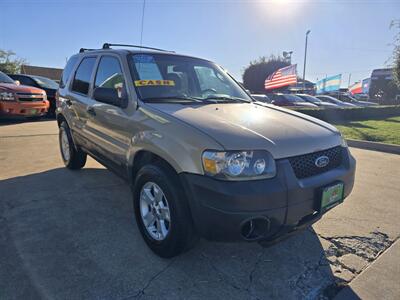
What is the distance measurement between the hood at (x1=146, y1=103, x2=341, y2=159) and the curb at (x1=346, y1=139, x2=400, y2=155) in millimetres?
5937

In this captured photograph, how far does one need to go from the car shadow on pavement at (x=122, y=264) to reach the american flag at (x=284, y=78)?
82.3 feet

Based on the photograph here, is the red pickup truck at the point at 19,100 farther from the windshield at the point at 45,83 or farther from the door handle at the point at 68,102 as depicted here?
the door handle at the point at 68,102

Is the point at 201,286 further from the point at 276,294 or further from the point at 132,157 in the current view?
the point at 132,157

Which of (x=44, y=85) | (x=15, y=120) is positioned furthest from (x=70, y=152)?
(x=44, y=85)

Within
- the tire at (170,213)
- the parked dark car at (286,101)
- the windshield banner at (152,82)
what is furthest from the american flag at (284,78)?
the tire at (170,213)

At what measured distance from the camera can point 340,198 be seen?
2.81 metres

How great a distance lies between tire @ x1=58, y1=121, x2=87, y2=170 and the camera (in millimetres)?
5217

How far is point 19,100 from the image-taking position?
34.2ft

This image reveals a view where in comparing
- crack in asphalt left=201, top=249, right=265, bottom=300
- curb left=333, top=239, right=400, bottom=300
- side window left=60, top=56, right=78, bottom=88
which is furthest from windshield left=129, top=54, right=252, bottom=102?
curb left=333, top=239, right=400, bottom=300

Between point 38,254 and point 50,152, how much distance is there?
4.38 metres

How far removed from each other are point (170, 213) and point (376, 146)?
24.4ft

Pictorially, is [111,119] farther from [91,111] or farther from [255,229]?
[255,229]

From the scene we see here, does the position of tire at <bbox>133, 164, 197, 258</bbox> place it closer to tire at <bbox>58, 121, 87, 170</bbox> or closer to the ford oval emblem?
the ford oval emblem

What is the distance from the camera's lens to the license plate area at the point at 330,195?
8.39 feet
